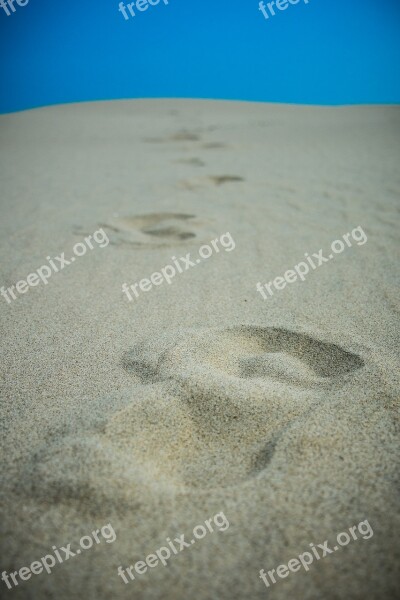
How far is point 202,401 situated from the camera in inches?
38.2

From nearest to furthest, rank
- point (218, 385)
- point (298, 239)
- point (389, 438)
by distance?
point (389, 438) < point (218, 385) < point (298, 239)

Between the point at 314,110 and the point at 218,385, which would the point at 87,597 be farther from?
the point at 314,110

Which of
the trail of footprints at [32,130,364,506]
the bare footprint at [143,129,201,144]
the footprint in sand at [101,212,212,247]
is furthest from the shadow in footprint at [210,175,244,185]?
the trail of footprints at [32,130,364,506]

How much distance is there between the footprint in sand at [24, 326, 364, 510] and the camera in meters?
0.78

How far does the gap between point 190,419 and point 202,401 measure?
0.06 metres

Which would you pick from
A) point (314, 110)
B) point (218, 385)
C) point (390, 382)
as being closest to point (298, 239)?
point (390, 382)

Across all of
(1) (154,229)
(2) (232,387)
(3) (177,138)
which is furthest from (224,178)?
(2) (232,387)

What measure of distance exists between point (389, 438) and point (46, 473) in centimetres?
80

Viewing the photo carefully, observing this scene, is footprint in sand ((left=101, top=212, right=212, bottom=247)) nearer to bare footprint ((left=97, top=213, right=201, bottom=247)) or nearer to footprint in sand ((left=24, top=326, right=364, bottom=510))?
bare footprint ((left=97, top=213, right=201, bottom=247))

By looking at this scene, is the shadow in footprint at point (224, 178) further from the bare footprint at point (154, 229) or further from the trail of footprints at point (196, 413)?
the trail of footprints at point (196, 413)

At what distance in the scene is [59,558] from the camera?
68 centimetres

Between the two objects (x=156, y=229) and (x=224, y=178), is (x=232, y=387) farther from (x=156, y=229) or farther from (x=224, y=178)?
(x=224, y=178)

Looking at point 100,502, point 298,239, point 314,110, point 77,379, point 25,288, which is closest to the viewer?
point 100,502

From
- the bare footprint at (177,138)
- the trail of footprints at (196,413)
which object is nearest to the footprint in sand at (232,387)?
the trail of footprints at (196,413)
